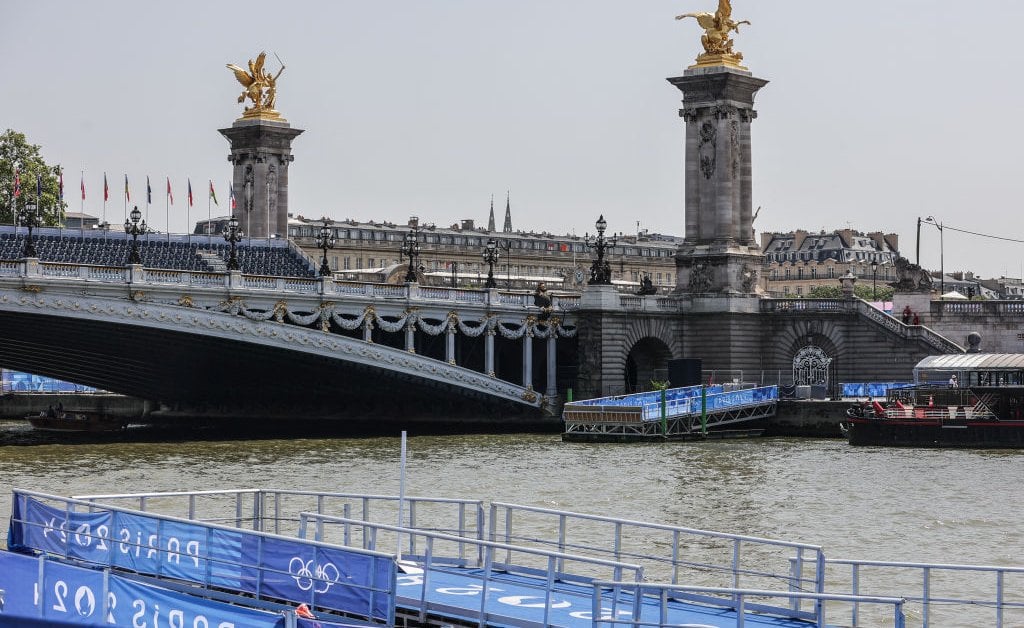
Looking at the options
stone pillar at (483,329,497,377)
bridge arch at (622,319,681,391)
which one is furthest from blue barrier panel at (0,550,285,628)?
bridge arch at (622,319,681,391)

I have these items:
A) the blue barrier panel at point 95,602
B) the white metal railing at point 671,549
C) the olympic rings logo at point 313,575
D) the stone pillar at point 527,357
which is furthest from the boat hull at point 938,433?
the blue barrier panel at point 95,602

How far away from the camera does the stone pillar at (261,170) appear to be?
99438 millimetres

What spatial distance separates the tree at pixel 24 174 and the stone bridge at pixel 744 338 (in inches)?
1348

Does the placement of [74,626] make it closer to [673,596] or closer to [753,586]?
[673,596]

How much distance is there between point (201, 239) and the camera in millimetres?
91188

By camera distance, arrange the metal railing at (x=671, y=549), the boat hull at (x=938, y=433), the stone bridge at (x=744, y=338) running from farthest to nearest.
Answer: the stone bridge at (x=744, y=338) → the boat hull at (x=938, y=433) → the metal railing at (x=671, y=549)

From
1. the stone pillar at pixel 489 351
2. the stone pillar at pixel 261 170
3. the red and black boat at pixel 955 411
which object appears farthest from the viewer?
the stone pillar at pixel 261 170

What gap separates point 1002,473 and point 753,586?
77.5 feet

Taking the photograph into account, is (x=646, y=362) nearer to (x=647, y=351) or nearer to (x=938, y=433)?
(x=647, y=351)

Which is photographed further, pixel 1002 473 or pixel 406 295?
pixel 406 295

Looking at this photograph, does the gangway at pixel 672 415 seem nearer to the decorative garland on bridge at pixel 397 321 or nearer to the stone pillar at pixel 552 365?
the stone pillar at pixel 552 365

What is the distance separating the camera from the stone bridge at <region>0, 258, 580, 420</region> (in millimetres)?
66438

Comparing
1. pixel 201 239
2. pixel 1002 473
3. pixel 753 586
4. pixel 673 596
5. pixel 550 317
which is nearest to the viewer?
pixel 673 596

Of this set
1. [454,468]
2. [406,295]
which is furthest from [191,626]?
[406,295]
